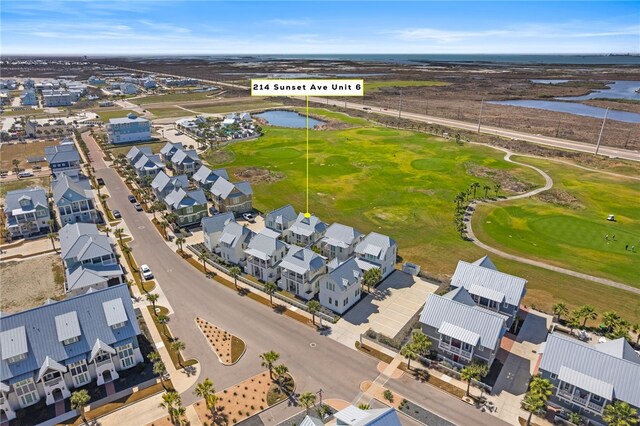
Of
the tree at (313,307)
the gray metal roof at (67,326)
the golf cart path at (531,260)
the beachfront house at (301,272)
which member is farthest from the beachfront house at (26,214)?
the golf cart path at (531,260)

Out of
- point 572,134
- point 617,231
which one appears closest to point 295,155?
point 617,231

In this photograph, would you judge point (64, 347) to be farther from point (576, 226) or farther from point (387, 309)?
point (576, 226)

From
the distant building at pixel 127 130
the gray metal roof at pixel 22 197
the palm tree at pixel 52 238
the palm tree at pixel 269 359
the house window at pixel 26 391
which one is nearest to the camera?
the house window at pixel 26 391

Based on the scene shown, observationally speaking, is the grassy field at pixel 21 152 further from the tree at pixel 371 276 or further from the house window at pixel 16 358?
the tree at pixel 371 276

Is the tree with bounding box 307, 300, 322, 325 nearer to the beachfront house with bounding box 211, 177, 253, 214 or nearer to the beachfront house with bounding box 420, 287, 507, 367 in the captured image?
the beachfront house with bounding box 420, 287, 507, 367

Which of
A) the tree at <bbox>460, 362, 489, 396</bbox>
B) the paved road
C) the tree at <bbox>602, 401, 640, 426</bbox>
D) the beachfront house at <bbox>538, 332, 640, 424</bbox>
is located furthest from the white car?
the tree at <bbox>602, 401, 640, 426</bbox>

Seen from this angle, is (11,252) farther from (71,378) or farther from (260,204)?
(260,204)
